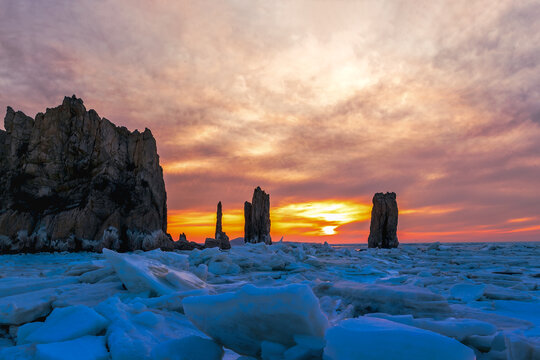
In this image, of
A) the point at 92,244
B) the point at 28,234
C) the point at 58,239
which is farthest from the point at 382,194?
the point at 28,234

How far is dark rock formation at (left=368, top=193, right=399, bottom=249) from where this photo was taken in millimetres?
37781

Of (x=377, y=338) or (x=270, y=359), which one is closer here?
(x=377, y=338)

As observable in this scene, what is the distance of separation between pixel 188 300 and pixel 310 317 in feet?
3.50

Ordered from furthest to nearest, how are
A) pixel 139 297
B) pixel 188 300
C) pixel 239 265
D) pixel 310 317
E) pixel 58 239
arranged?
pixel 58 239 → pixel 239 265 → pixel 139 297 → pixel 188 300 → pixel 310 317

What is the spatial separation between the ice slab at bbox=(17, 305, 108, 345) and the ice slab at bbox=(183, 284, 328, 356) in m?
1.30

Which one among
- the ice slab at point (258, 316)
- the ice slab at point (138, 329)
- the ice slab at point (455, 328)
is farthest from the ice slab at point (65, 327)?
the ice slab at point (455, 328)

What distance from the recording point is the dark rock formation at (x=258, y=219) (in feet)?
154

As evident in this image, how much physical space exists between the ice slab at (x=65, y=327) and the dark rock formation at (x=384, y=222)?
3827 centimetres

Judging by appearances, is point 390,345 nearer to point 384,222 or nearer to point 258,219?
point 384,222

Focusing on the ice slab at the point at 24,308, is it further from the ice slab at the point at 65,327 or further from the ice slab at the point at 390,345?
the ice slab at the point at 390,345

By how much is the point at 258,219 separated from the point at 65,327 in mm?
44311

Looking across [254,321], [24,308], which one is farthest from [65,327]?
[254,321]

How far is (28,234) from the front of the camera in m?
26.3

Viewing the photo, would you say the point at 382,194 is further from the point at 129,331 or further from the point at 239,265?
the point at 129,331
